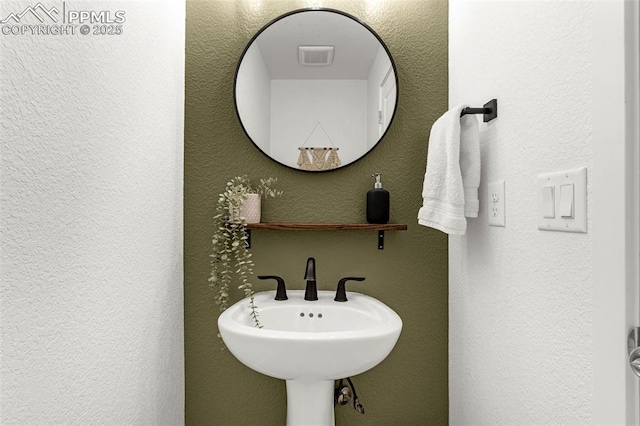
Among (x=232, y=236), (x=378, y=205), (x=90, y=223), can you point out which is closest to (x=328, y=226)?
(x=378, y=205)

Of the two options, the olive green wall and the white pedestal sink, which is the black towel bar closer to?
the olive green wall

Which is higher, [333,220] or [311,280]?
[333,220]

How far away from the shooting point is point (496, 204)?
1.08 meters

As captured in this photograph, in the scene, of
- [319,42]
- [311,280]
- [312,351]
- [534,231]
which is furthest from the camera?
[319,42]

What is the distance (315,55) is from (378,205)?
62cm

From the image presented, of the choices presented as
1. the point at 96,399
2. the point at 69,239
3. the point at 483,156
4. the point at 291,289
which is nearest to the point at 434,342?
the point at 291,289

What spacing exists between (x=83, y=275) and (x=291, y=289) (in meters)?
0.75

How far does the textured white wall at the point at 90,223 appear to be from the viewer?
0.70 metres

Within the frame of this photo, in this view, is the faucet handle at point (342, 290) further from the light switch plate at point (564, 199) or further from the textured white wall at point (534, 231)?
the light switch plate at point (564, 199)

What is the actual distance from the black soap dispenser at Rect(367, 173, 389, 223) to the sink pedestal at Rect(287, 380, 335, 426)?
0.58m

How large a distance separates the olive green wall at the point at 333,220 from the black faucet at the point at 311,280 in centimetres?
10

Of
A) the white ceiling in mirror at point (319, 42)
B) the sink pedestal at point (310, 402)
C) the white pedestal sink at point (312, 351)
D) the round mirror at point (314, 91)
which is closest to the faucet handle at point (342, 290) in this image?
the white pedestal sink at point (312, 351)

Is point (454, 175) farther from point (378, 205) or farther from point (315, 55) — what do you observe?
point (315, 55)

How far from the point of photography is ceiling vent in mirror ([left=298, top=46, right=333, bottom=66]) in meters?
1.48
